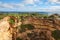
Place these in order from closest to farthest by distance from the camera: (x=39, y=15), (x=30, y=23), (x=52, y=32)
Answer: (x=52, y=32) → (x=30, y=23) → (x=39, y=15)

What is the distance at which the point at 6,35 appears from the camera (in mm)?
5594

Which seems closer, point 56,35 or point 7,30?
point 7,30

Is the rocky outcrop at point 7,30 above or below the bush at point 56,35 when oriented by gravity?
above

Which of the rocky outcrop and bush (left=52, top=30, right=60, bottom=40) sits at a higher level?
the rocky outcrop

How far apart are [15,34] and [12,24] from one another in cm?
53

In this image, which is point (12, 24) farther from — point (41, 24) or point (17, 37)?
point (41, 24)

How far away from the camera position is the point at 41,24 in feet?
22.4

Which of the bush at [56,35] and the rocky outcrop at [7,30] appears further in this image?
the bush at [56,35]

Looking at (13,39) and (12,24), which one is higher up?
(12,24)

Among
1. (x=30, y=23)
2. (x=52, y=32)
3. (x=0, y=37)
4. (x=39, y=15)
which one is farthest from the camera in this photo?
(x=39, y=15)

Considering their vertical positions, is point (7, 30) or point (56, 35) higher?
point (7, 30)

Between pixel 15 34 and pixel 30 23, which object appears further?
pixel 30 23

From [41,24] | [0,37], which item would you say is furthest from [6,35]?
[41,24]

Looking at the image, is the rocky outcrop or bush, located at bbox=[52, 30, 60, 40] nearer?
the rocky outcrop
